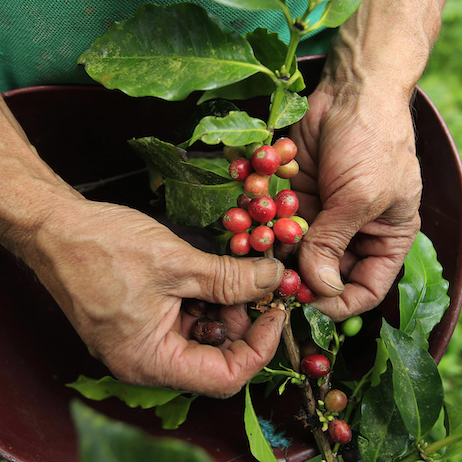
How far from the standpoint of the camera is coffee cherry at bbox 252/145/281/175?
1.08 meters

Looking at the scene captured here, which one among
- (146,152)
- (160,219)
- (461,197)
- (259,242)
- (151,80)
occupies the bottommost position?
(160,219)

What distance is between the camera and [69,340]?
70.0 inches

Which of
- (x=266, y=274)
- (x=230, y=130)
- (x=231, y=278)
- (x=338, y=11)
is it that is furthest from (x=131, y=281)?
(x=338, y=11)

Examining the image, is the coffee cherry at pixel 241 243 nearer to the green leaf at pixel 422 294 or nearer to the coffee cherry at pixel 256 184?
the coffee cherry at pixel 256 184

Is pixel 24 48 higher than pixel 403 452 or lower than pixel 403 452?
higher

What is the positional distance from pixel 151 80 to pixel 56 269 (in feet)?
2.14

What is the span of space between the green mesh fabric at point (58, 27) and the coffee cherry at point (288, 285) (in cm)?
106

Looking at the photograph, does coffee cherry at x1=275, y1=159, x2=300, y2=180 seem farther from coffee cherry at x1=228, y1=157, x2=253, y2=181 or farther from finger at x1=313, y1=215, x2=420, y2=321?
finger at x1=313, y1=215, x2=420, y2=321

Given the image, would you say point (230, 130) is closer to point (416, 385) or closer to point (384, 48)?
point (384, 48)

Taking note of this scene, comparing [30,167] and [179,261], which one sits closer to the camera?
[179,261]

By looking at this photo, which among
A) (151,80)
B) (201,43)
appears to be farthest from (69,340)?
(201,43)

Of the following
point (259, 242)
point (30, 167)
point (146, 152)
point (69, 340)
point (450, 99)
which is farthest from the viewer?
point (450, 99)

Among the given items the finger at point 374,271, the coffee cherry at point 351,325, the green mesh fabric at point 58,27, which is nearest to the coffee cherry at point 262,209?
the finger at point 374,271

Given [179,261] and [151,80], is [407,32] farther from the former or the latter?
[179,261]
